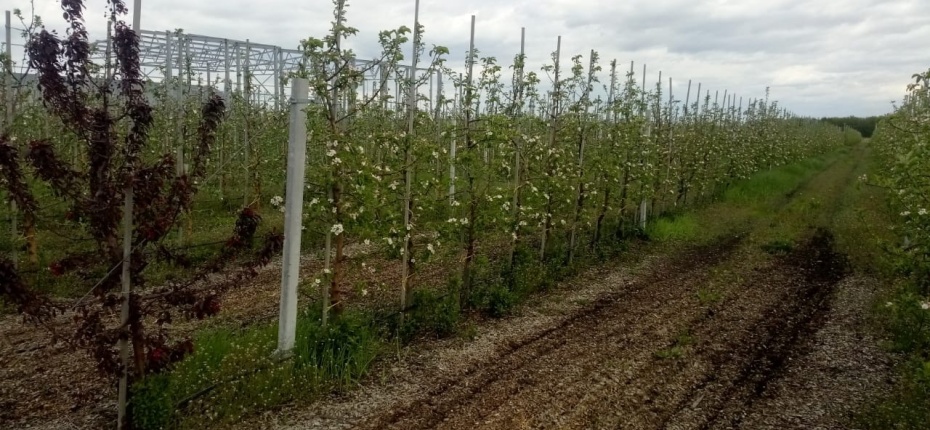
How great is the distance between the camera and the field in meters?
4.45

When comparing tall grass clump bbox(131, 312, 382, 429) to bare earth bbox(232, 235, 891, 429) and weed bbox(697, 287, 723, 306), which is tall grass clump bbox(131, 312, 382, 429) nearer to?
bare earth bbox(232, 235, 891, 429)

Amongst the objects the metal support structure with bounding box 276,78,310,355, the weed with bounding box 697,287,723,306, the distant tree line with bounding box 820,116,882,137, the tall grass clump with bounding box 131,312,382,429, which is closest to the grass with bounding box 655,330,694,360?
the weed with bounding box 697,287,723,306

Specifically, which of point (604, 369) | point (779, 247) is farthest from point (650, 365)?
point (779, 247)

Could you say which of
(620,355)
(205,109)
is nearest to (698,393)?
(620,355)

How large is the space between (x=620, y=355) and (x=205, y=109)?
17.2ft

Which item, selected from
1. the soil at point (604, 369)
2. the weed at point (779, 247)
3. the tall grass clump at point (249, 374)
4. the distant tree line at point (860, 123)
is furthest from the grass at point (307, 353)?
the distant tree line at point (860, 123)

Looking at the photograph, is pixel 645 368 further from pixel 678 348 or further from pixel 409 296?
pixel 409 296

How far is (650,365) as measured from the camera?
6.66m

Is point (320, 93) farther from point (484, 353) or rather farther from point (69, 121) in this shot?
point (484, 353)

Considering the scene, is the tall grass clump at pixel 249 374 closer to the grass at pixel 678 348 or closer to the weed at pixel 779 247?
the grass at pixel 678 348

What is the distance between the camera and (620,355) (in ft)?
22.7

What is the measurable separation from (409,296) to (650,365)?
3207 mm

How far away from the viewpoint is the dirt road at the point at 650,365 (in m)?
5.48

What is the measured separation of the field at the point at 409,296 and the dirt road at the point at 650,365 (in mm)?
37
